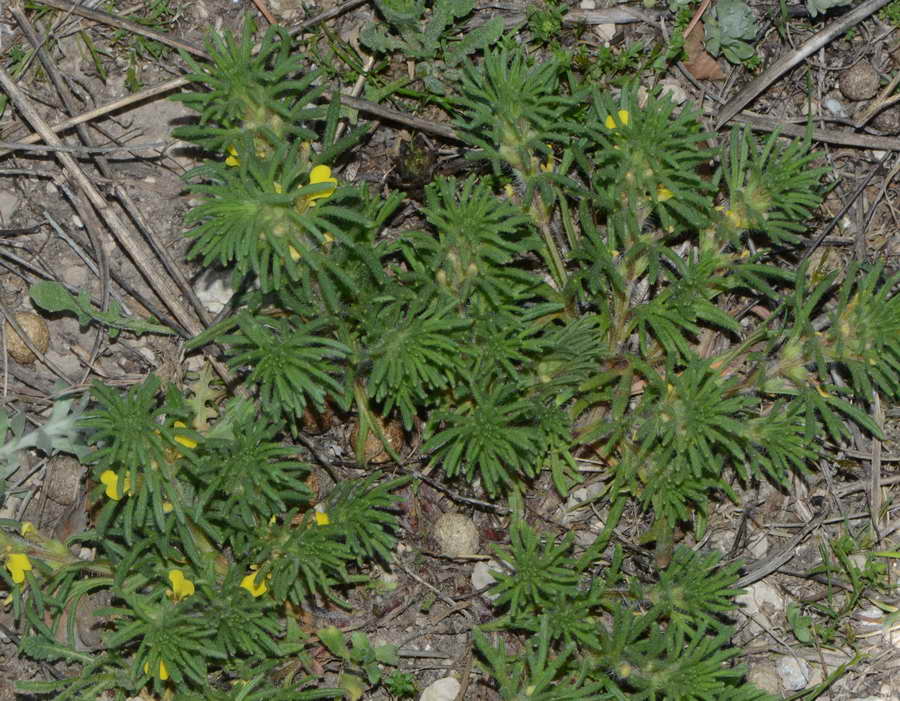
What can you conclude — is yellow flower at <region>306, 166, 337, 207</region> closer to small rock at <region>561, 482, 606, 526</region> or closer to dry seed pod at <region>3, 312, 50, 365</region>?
dry seed pod at <region>3, 312, 50, 365</region>

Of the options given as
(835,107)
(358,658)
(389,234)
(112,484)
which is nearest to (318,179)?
(389,234)

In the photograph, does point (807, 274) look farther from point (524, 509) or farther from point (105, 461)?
point (105, 461)

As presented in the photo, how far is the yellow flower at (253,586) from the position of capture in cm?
431

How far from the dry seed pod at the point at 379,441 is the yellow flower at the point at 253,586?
2.39ft

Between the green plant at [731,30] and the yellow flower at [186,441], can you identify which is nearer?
the yellow flower at [186,441]

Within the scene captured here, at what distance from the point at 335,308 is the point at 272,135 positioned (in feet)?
2.32

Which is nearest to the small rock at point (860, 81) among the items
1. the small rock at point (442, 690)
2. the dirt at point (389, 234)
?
the dirt at point (389, 234)

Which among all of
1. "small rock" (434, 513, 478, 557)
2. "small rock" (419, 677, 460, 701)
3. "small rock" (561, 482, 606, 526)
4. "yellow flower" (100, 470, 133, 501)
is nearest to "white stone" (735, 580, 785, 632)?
"small rock" (561, 482, 606, 526)

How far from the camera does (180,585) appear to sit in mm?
4281

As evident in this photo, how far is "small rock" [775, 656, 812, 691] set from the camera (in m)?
4.65

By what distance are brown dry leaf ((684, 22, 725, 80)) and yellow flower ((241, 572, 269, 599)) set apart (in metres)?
3.16

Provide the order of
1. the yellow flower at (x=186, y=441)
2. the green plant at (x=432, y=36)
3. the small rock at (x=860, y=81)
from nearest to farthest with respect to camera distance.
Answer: the yellow flower at (x=186, y=441) → the green plant at (x=432, y=36) → the small rock at (x=860, y=81)

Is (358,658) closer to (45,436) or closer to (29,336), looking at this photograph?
(45,436)

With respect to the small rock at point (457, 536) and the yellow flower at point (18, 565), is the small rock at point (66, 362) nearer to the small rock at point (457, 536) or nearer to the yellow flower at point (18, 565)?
the yellow flower at point (18, 565)
